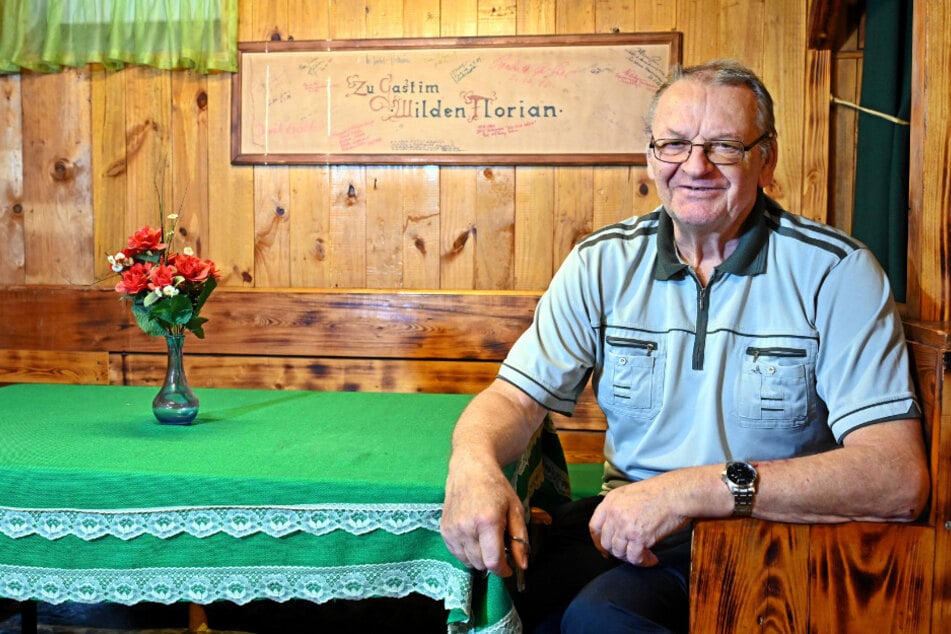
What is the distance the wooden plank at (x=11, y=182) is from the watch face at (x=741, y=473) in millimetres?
2928

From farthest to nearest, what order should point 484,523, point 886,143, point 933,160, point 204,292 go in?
point 886,143
point 204,292
point 933,160
point 484,523

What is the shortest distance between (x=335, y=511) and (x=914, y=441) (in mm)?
912

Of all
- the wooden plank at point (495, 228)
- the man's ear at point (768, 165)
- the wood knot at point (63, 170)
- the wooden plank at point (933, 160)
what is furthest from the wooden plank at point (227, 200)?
the wooden plank at point (933, 160)

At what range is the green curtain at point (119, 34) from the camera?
10.7ft

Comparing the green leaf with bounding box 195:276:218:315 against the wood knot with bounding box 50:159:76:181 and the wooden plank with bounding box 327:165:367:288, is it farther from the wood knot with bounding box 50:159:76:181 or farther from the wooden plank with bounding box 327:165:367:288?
the wood knot with bounding box 50:159:76:181

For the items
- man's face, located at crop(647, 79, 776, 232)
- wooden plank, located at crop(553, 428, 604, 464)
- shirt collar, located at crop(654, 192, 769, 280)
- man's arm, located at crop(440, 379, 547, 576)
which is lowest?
wooden plank, located at crop(553, 428, 604, 464)

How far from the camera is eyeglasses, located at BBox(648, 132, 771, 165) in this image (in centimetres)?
167

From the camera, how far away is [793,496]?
1.41 meters

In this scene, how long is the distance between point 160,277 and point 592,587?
1.04 m

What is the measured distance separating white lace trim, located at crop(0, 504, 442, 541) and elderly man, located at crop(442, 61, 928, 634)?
11cm

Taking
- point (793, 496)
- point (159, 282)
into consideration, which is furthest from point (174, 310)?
point (793, 496)

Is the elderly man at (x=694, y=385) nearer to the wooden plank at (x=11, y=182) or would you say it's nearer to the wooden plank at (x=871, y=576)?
the wooden plank at (x=871, y=576)

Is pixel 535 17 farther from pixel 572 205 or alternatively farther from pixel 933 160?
pixel 933 160

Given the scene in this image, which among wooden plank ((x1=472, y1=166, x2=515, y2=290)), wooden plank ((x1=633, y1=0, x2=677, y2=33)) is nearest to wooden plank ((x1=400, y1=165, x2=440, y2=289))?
wooden plank ((x1=472, y1=166, x2=515, y2=290))
